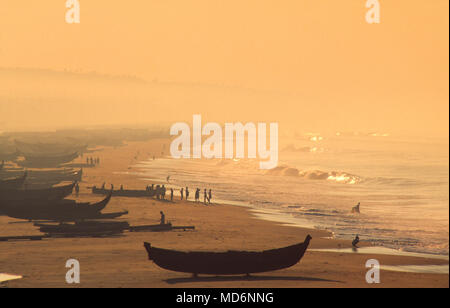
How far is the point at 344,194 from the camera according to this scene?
60625 mm

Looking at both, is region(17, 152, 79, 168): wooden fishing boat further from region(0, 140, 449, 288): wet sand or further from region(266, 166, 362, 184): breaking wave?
region(0, 140, 449, 288): wet sand

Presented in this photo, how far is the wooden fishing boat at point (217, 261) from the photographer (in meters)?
23.3

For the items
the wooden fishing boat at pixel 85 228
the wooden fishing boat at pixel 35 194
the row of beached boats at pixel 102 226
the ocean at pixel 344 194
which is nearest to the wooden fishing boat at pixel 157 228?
the row of beached boats at pixel 102 226

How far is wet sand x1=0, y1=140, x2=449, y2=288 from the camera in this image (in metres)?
23.9

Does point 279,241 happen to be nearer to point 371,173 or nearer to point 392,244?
point 392,244

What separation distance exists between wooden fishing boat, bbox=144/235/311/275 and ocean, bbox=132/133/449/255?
1147cm

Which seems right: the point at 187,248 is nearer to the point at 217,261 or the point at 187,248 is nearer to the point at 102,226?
the point at 102,226

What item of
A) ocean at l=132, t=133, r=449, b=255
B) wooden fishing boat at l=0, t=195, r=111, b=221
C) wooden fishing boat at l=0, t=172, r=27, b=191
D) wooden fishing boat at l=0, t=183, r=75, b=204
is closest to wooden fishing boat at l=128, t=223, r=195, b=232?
wooden fishing boat at l=0, t=195, r=111, b=221

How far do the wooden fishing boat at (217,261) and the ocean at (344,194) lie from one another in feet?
37.6

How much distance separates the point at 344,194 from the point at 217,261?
3939 cm
